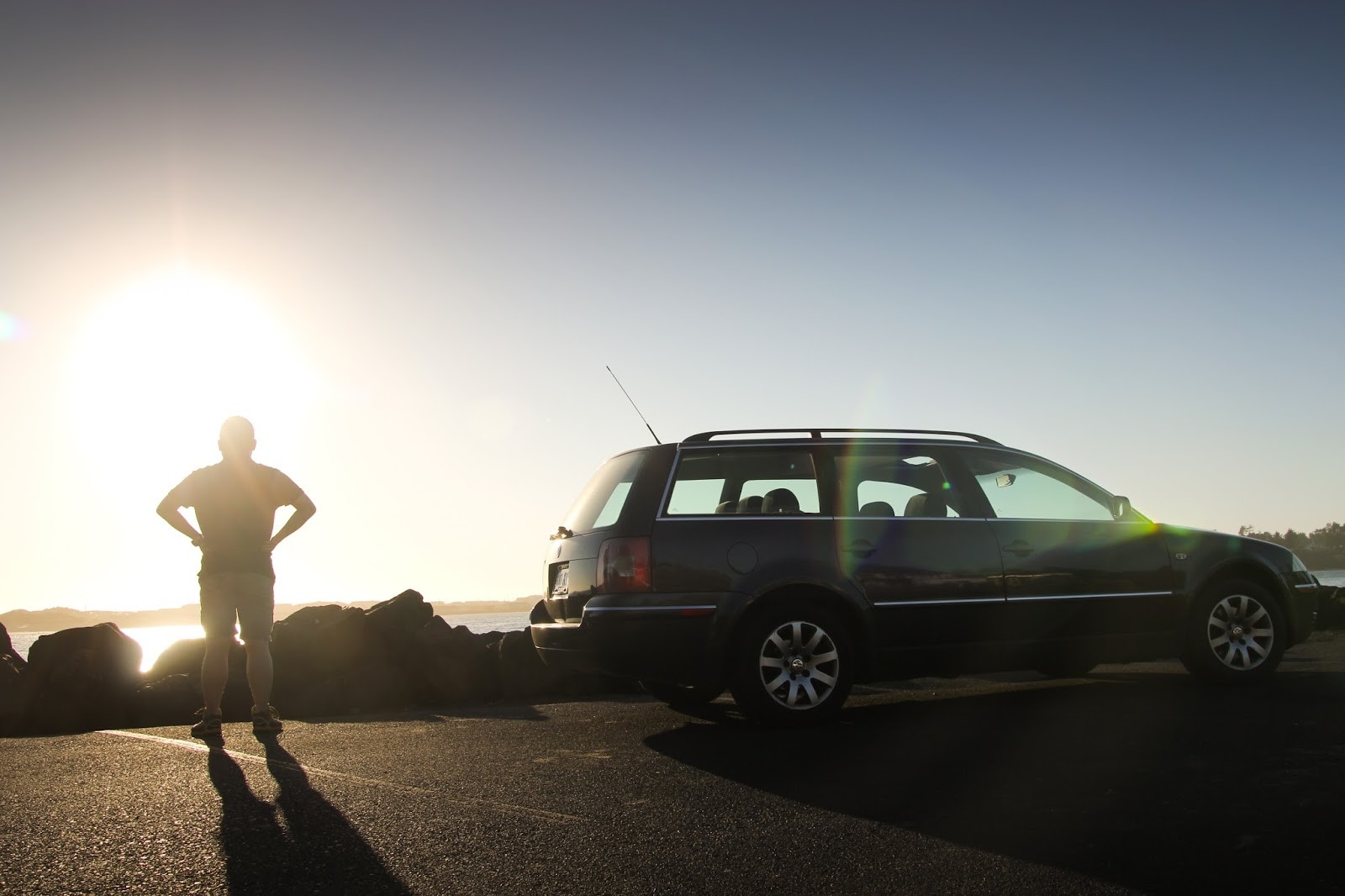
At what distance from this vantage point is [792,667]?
21.5 feet

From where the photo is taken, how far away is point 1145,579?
769cm

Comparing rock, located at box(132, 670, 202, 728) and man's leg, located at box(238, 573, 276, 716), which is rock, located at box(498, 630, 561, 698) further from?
man's leg, located at box(238, 573, 276, 716)

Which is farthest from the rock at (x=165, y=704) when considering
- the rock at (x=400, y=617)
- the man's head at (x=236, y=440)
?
the man's head at (x=236, y=440)

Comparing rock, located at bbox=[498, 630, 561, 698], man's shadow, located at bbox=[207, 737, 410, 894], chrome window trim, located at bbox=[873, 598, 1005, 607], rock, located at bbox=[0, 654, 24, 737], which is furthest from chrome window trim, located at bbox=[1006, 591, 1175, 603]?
rock, located at bbox=[0, 654, 24, 737]

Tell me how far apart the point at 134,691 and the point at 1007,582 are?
792 cm

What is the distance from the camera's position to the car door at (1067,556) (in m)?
7.28

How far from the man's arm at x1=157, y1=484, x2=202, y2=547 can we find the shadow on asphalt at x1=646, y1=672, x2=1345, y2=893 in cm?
327

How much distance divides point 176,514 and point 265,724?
4.84 feet

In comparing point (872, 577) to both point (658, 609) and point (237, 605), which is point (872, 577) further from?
point (237, 605)

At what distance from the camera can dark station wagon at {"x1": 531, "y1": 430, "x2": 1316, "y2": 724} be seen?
6.52 meters

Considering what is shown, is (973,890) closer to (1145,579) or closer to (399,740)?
(399,740)

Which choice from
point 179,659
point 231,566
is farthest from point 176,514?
point 179,659

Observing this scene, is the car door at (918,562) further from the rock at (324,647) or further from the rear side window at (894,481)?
the rock at (324,647)

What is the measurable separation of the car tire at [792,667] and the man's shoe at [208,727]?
3.25 meters
